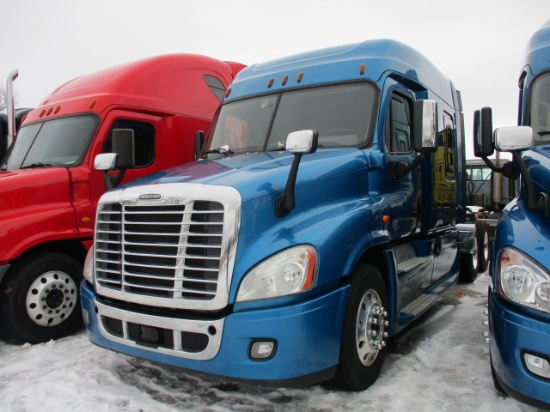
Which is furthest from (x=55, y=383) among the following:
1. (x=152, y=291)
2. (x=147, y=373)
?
(x=152, y=291)

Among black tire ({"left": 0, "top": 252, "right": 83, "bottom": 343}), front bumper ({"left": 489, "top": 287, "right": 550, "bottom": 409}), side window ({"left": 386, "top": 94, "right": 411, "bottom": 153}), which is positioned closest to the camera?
front bumper ({"left": 489, "top": 287, "right": 550, "bottom": 409})

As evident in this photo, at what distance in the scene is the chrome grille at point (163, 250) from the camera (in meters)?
3.01

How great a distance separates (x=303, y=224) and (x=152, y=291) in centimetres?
114

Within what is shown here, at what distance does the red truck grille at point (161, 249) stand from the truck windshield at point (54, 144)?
227cm

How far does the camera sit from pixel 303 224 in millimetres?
3174

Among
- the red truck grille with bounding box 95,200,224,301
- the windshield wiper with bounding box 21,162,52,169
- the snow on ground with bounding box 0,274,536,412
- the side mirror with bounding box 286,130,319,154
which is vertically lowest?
the snow on ground with bounding box 0,274,536,412

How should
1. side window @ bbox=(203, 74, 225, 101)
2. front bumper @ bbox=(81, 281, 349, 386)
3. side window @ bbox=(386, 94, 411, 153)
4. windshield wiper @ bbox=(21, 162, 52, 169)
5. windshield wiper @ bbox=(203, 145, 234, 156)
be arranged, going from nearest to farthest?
front bumper @ bbox=(81, 281, 349, 386) < side window @ bbox=(386, 94, 411, 153) < windshield wiper @ bbox=(203, 145, 234, 156) < windshield wiper @ bbox=(21, 162, 52, 169) < side window @ bbox=(203, 74, 225, 101)

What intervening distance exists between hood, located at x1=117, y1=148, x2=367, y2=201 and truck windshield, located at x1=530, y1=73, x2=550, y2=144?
1.47 m

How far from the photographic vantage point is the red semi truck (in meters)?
4.79

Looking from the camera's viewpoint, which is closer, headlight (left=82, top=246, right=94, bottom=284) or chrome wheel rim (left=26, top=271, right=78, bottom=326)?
headlight (left=82, top=246, right=94, bottom=284)

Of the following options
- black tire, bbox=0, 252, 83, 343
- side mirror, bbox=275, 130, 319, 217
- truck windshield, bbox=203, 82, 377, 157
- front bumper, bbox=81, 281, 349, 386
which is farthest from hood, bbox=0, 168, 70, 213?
side mirror, bbox=275, 130, 319, 217

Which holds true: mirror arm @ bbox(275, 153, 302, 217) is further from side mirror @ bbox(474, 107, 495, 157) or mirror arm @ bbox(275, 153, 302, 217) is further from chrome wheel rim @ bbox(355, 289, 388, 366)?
side mirror @ bbox(474, 107, 495, 157)

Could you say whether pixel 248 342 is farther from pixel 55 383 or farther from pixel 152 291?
pixel 55 383

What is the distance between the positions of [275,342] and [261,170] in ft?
3.95
